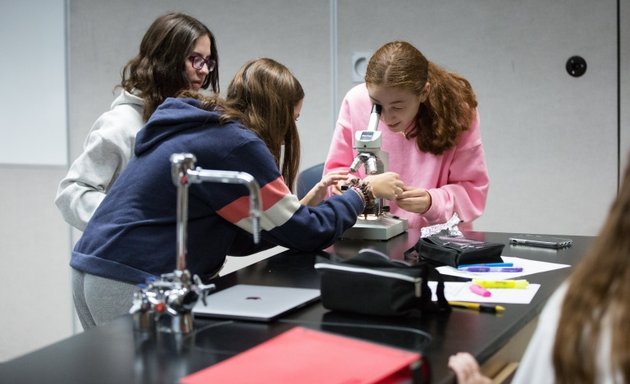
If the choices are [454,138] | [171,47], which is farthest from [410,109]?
[171,47]

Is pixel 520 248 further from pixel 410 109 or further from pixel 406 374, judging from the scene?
pixel 406 374

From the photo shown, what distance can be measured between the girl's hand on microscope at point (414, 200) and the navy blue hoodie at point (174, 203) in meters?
0.58

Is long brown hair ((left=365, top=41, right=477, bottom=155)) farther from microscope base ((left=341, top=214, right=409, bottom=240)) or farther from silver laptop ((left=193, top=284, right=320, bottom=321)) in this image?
silver laptop ((left=193, top=284, right=320, bottom=321))

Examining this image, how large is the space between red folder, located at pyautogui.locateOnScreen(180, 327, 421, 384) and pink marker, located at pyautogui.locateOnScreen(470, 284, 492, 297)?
21.4 inches

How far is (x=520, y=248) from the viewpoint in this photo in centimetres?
227

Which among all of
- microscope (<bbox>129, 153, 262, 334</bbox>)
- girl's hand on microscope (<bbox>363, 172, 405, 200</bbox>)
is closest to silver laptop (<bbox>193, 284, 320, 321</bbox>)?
microscope (<bbox>129, 153, 262, 334</bbox>)

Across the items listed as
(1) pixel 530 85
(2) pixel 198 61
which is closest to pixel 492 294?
(2) pixel 198 61

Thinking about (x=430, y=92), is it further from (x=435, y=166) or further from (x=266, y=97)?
(x=266, y=97)

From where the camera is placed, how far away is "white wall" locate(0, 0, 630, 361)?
3.96 meters

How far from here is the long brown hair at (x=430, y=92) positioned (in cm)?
244

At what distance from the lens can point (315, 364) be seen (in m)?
1.17

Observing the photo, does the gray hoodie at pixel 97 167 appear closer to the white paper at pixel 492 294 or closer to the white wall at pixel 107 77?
the white paper at pixel 492 294

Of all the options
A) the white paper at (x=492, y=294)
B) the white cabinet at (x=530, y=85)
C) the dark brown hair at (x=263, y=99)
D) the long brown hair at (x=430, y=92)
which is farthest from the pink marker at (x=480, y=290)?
the white cabinet at (x=530, y=85)

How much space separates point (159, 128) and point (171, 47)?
477 millimetres
